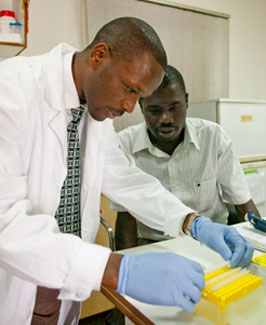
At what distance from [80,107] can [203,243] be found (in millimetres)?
634

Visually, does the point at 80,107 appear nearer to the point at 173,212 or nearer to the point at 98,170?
the point at 98,170

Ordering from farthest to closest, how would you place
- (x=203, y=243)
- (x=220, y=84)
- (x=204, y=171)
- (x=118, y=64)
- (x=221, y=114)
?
1. (x=220, y=84)
2. (x=221, y=114)
3. (x=204, y=171)
4. (x=203, y=243)
5. (x=118, y=64)

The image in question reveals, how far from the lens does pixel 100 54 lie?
874 millimetres

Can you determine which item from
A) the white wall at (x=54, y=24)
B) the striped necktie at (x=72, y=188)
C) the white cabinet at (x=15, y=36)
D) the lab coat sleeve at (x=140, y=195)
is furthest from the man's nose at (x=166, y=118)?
the white wall at (x=54, y=24)

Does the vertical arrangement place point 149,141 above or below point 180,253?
above

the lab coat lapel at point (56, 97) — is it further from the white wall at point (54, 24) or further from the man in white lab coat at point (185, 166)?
the white wall at point (54, 24)

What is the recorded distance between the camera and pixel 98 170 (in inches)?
45.6

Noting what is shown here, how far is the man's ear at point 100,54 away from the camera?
2.83ft

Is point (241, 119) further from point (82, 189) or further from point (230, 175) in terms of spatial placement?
point (82, 189)

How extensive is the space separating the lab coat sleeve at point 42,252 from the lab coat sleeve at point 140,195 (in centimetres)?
50

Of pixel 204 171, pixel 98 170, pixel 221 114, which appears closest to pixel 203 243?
pixel 98 170

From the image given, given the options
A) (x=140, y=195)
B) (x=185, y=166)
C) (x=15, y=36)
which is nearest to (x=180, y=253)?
(x=140, y=195)

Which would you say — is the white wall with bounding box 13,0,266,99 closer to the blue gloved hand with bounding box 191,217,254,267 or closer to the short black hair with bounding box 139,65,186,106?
the short black hair with bounding box 139,65,186,106

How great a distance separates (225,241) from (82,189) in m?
0.53
